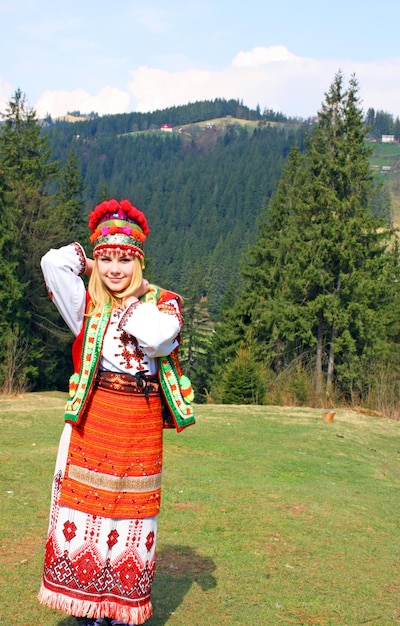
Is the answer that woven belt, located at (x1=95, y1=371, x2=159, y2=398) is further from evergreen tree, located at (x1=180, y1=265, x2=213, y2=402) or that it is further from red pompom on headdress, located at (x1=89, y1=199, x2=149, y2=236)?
evergreen tree, located at (x1=180, y1=265, x2=213, y2=402)

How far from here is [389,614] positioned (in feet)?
15.4

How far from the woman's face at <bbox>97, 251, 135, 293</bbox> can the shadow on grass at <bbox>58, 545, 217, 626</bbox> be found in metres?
1.99

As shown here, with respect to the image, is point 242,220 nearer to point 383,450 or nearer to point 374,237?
point 374,237

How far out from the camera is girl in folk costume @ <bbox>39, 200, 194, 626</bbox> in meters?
3.54

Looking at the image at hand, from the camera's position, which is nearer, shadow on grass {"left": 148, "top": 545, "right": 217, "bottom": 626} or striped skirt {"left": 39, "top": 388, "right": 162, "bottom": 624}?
striped skirt {"left": 39, "top": 388, "right": 162, "bottom": 624}

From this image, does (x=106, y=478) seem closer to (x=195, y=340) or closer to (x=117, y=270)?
(x=117, y=270)

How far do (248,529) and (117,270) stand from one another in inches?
134

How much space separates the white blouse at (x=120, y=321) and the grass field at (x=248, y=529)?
163 centimetres

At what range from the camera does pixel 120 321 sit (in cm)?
356

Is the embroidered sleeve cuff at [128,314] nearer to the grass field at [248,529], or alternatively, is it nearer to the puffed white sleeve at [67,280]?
the puffed white sleeve at [67,280]

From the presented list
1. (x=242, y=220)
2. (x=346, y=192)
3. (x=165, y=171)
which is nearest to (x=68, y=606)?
(x=346, y=192)

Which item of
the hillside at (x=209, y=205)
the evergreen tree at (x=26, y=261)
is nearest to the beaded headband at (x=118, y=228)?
the evergreen tree at (x=26, y=261)

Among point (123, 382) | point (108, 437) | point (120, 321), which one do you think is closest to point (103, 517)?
point (108, 437)

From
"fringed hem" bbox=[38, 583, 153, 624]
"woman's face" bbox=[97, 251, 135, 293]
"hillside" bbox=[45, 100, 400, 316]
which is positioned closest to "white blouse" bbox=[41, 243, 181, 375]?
"woman's face" bbox=[97, 251, 135, 293]
